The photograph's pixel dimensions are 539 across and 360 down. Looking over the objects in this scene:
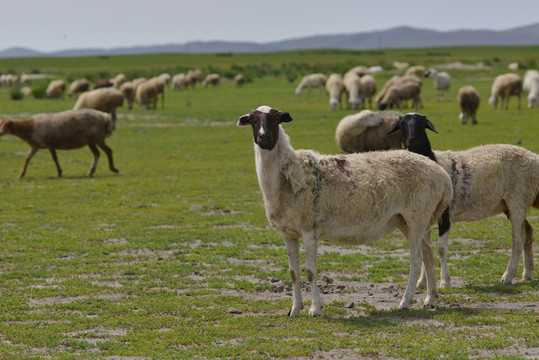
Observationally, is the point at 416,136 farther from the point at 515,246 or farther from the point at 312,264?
the point at 312,264

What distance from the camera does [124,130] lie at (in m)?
32.8

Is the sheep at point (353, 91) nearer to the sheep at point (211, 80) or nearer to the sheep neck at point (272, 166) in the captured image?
the sheep at point (211, 80)

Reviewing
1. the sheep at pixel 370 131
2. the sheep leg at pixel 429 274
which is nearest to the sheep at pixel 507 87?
the sheep at pixel 370 131

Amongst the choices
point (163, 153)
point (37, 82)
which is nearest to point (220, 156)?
point (163, 153)

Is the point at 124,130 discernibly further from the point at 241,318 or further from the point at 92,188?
the point at 241,318

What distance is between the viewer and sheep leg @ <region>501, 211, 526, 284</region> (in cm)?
946

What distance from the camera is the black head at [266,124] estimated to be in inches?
315

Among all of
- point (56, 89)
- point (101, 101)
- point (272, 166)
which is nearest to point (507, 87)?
point (101, 101)

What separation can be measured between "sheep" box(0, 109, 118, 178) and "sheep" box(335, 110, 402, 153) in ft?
24.3

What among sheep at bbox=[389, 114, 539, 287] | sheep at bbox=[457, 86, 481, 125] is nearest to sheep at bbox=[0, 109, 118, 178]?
sheep at bbox=[389, 114, 539, 287]

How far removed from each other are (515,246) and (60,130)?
1529 centimetres

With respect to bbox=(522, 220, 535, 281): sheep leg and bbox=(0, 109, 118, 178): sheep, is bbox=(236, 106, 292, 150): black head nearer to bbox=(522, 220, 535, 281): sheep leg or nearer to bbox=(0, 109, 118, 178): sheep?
bbox=(522, 220, 535, 281): sheep leg

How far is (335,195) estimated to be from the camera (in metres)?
8.27

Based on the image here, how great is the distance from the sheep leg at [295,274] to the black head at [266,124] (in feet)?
3.93
